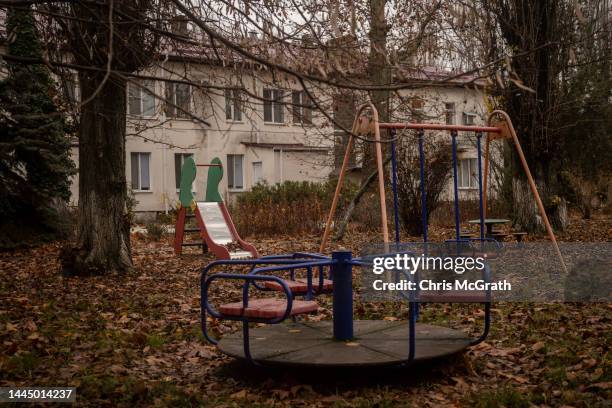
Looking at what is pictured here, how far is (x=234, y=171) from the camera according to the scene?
98.8 ft

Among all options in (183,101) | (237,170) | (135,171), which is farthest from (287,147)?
(183,101)

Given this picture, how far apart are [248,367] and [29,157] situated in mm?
11991

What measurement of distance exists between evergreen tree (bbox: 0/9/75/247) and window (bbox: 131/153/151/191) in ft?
37.0

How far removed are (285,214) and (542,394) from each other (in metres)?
13.5

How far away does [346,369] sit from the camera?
450 centimetres

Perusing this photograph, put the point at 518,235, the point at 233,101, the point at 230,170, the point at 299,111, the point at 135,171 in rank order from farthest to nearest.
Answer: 1. the point at 230,170
2. the point at 135,171
3. the point at 518,235
4. the point at 299,111
5. the point at 233,101

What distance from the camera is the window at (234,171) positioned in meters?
30.0

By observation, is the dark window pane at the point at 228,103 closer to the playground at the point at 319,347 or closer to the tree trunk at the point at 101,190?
the playground at the point at 319,347

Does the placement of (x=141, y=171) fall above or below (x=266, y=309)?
above

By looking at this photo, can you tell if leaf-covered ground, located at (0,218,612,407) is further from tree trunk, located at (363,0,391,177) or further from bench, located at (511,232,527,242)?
tree trunk, located at (363,0,391,177)

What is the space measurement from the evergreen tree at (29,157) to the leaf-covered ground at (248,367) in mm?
6907

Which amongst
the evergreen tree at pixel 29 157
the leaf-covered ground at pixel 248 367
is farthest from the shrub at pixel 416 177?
the leaf-covered ground at pixel 248 367

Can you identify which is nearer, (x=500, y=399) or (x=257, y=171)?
Answer: (x=500, y=399)

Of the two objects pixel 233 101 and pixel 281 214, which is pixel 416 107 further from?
pixel 233 101
